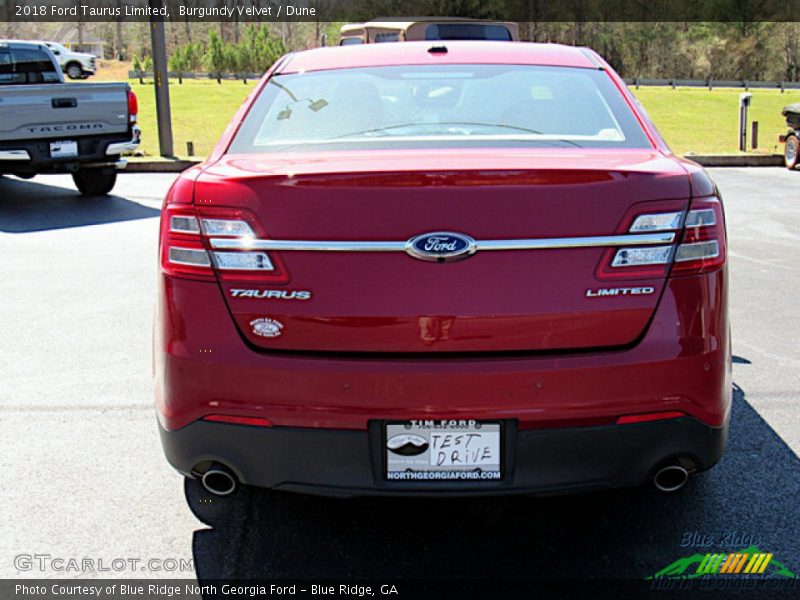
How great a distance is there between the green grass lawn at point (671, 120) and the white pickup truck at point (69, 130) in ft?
16.3

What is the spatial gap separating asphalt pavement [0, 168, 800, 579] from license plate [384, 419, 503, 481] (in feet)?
1.59

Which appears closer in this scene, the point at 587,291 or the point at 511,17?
the point at 587,291

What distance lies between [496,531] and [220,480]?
103 cm

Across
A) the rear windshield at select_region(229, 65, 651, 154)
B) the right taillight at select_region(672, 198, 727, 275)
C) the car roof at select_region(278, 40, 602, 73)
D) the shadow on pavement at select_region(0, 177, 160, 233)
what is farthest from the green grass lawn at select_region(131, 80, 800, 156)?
the right taillight at select_region(672, 198, 727, 275)

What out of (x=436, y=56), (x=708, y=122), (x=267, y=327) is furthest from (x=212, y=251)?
(x=708, y=122)

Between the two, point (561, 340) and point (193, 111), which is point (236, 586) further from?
point (193, 111)

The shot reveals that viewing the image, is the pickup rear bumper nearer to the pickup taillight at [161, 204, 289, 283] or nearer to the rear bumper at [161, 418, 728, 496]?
the pickup taillight at [161, 204, 289, 283]

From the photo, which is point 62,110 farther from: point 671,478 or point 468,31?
point 671,478

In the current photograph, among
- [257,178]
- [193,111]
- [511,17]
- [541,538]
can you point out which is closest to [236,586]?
[541,538]

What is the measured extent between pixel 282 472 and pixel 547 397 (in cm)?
78

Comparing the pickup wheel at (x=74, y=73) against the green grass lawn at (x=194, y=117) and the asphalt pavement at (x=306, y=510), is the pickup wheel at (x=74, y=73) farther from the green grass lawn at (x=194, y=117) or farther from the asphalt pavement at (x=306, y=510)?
the asphalt pavement at (x=306, y=510)

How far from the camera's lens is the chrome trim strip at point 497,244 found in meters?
2.59

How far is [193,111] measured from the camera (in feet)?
98.5
